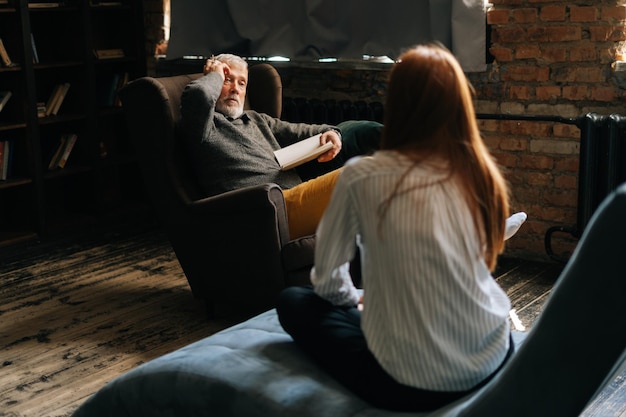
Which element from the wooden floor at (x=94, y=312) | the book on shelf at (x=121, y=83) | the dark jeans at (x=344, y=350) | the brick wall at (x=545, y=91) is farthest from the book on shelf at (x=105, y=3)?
the dark jeans at (x=344, y=350)

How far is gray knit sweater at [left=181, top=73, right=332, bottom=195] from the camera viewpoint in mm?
3541

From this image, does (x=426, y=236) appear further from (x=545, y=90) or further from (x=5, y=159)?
(x=5, y=159)

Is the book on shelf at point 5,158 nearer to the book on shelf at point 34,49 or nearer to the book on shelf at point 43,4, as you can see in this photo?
the book on shelf at point 34,49

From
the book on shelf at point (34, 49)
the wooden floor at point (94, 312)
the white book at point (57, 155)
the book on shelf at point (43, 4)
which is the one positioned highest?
the book on shelf at point (43, 4)

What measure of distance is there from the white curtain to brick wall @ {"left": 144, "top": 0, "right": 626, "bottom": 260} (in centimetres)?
15

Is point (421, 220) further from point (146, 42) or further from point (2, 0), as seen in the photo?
point (146, 42)

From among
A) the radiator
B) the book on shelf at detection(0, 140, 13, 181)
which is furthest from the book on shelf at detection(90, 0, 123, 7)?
the radiator

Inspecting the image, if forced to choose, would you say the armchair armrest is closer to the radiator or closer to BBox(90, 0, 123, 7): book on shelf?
the radiator

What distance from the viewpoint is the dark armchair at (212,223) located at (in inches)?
131

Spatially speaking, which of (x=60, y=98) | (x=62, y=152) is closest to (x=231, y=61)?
(x=60, y=98)

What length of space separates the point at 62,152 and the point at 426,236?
3.84 meters

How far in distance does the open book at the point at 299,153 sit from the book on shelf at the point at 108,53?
204cm

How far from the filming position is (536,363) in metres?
1.74

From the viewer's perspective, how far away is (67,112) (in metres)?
5.26
